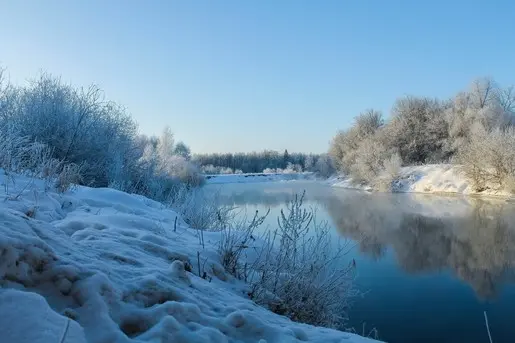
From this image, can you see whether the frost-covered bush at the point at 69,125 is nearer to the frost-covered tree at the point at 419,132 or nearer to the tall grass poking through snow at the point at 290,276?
the tall grass poking through snow at the point at 290,276

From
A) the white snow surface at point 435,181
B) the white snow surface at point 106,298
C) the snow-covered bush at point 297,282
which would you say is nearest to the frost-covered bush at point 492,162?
the white snow surface at point 435,181

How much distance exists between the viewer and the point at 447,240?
13.4 meters

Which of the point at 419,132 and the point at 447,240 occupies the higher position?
the point at 419,132

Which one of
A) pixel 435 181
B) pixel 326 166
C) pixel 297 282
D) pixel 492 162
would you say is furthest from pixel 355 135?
pixel 297 282

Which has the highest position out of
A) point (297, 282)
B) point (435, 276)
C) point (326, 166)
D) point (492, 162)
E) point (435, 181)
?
point (492, 162)

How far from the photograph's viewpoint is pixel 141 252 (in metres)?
3.55

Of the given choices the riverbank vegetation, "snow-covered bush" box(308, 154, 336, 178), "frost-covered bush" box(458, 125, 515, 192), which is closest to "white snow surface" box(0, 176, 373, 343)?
"frost-covered bush" box(458, 125, 515, 192)

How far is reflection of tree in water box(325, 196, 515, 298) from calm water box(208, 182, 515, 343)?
20 mm

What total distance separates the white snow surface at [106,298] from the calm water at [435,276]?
468cm

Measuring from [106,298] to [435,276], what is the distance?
30.9 feet

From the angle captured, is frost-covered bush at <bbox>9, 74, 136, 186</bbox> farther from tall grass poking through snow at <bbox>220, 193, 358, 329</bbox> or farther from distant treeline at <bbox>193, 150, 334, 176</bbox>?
distant treeline at <bbox>193, 150, 334, 176</bbox>

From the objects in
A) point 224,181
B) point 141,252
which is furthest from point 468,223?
point 224,181

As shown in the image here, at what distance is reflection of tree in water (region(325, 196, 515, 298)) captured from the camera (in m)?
10.2

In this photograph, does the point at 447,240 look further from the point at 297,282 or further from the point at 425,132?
the point at 425,132
